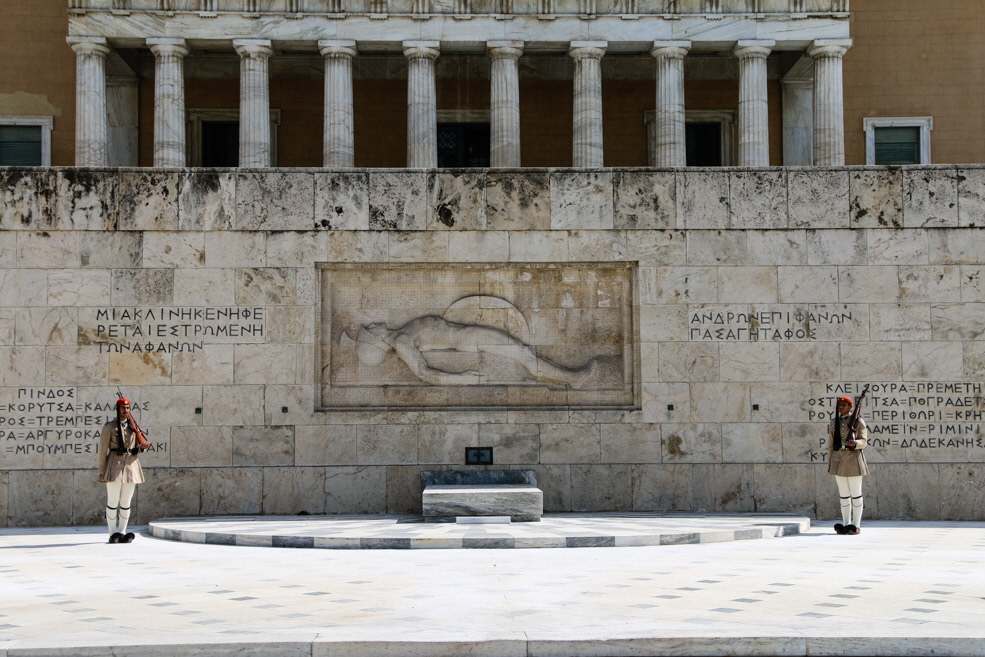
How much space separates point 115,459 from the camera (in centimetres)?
1538

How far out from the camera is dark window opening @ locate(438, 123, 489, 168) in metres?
47.8

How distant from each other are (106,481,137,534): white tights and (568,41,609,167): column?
29.9 meters

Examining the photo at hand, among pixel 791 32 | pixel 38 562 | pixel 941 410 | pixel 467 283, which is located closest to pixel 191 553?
pixel 38 562

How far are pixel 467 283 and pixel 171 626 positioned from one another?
426 inches

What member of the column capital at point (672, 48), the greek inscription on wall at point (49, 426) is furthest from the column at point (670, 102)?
the greek inscription on wall at point (49, 426)

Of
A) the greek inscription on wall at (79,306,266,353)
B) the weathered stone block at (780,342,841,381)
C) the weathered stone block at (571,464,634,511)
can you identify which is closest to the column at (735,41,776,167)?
the weathered stone block at (780,342,841,381)

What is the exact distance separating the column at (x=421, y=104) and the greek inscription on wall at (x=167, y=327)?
24636 mm

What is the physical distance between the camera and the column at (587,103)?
43156 mm

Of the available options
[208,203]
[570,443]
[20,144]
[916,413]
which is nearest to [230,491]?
[208,203]

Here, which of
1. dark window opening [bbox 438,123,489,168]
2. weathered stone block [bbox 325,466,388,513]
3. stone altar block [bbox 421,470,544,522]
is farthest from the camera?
dark window opening [bbox 438,123,489,168]

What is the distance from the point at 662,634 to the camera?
831 cm

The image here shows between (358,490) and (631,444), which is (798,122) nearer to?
(631,444)

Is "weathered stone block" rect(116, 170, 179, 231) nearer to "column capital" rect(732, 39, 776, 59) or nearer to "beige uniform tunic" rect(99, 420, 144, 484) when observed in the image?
"beige uniform tunic" rect(99, 420, 144, 484)

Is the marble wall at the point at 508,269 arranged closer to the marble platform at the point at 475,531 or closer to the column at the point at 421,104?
the marble platform at the point at 475,531
